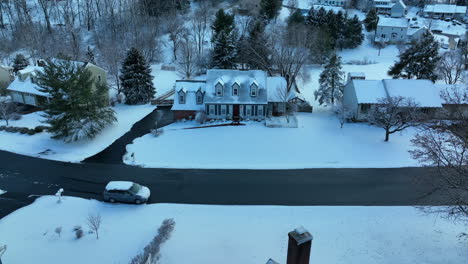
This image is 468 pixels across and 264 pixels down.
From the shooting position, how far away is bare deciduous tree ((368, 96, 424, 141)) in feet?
96.5

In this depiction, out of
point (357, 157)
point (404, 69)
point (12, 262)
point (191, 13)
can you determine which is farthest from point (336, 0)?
point (12, 262)

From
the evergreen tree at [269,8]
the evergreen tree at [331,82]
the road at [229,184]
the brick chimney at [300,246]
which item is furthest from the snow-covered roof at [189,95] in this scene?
the evergreen tree at [269,8]

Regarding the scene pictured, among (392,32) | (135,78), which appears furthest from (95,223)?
(392,32)

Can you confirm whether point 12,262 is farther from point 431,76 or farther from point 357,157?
point 431,76

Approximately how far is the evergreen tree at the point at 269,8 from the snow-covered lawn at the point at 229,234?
56498 mm

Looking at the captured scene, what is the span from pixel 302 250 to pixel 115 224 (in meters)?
13.3

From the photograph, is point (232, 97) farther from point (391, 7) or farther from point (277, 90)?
point (391, 7)

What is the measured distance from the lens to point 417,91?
3422cm

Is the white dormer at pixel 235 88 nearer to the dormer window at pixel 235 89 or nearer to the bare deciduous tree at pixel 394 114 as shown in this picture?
the dormer window at pixel 235 89

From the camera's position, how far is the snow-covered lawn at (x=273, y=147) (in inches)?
1066

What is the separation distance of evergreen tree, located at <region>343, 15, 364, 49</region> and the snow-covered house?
31.4 metres

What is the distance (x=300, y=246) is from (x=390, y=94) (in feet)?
92.3

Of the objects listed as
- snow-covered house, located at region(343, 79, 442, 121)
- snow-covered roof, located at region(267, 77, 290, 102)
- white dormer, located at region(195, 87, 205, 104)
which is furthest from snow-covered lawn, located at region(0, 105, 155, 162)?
snow-covered house, located at region(343, 79, 442, 121)

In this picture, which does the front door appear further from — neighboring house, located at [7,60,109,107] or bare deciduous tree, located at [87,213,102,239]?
bare deciduous tree, located at [87,213,102,239]
